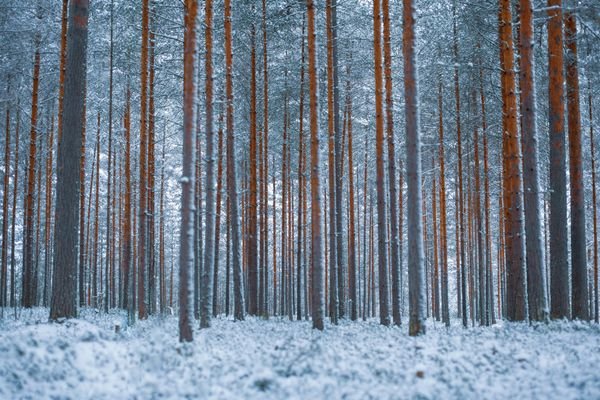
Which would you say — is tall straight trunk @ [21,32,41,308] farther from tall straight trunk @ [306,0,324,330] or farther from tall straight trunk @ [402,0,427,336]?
tall straight trunk @ [402,0,427,336]

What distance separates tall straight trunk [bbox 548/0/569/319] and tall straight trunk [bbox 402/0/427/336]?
3913 mm

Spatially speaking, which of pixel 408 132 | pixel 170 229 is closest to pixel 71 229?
pixel 408 132

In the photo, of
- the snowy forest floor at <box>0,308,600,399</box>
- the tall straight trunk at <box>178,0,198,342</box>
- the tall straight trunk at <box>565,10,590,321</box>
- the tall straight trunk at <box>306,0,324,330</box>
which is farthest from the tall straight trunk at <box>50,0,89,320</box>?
the tall straight trunk at <box>565,10,590,321</box>

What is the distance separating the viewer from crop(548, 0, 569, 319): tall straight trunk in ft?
35.6

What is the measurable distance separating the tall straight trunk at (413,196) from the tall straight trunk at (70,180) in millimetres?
6721

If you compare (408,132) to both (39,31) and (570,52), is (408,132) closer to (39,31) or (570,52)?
(570,52)

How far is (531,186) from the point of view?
10.4 metres

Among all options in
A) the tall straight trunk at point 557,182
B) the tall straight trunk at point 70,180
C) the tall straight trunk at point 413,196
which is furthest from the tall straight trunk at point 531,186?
→ the tall straight trunk at point 70,180

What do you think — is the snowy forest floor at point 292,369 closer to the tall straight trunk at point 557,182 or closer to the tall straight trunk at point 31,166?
the tall straight trunk at point 557,182

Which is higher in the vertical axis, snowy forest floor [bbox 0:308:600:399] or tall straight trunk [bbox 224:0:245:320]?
tall straight trunk [bbox 224:0:245:320]

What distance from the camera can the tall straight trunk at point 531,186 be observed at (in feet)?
33.1

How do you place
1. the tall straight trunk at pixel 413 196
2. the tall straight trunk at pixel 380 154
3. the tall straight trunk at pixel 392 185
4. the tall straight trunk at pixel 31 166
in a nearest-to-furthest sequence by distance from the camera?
the tall straight trunk at pixel 413 196
the tall straight trunk at pixel 380 154
the tall straight trunk at pixel 392 185
the tall straight trunk at pixel 31 166

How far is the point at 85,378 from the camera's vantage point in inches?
230

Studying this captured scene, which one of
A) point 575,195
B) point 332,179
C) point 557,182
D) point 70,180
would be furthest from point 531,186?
point 70,180
